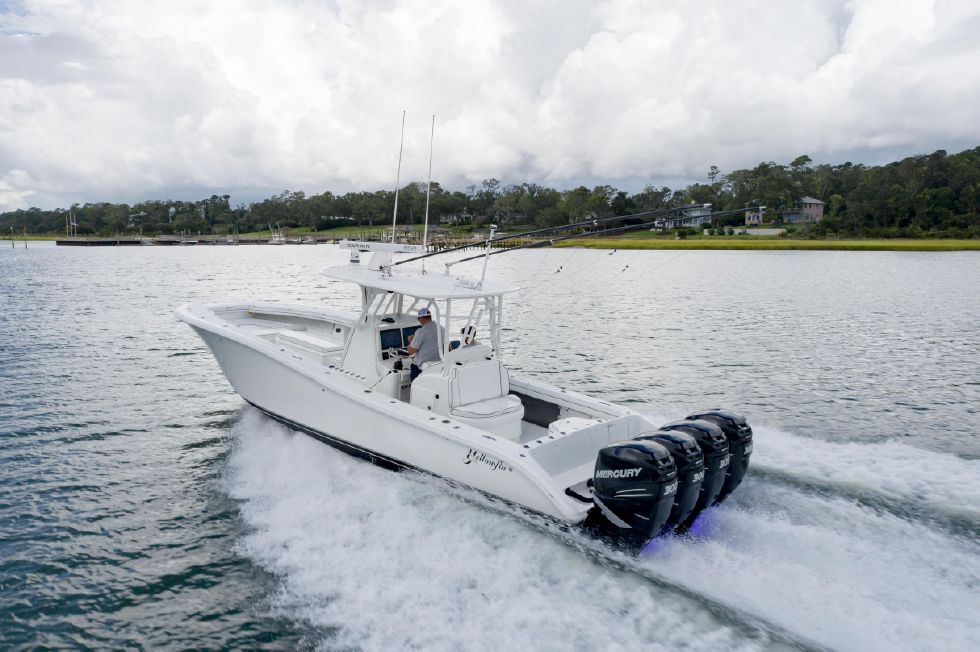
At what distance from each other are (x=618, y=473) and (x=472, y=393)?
8.27 feet

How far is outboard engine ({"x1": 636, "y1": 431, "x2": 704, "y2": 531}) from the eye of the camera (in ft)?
19.3

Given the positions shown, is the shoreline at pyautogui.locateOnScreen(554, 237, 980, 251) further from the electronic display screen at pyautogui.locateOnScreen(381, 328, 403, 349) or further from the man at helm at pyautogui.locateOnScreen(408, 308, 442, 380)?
the man at helm at pyautogui.locateOnScreen(408, 308, 442, 380)

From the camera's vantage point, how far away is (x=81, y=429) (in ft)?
34.8

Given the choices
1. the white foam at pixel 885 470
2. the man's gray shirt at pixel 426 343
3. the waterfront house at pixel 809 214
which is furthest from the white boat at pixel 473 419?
the waterfront house at pixel 809 214

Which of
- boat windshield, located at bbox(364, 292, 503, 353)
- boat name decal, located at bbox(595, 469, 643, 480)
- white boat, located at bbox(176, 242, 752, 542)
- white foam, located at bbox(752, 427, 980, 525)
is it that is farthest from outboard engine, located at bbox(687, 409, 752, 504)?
boat windshield, located at bbox(364, 292, 503, 353)

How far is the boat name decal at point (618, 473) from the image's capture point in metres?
5.75

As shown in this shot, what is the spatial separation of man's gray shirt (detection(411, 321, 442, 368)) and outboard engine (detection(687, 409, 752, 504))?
3.43 meters

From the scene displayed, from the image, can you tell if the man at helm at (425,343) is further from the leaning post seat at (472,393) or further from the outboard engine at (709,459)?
the outboard engine at (709,459)

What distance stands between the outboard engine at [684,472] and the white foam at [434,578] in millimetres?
718

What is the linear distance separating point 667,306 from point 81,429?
883 inches

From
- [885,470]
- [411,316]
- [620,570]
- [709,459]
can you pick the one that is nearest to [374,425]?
[411,316]

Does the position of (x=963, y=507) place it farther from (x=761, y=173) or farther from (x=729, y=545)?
(x=761, y=173)

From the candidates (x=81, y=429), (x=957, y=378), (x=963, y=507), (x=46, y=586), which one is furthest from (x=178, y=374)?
(x=957, y=378)

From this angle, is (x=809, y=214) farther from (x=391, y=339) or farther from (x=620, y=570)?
(x=620, y=570)
